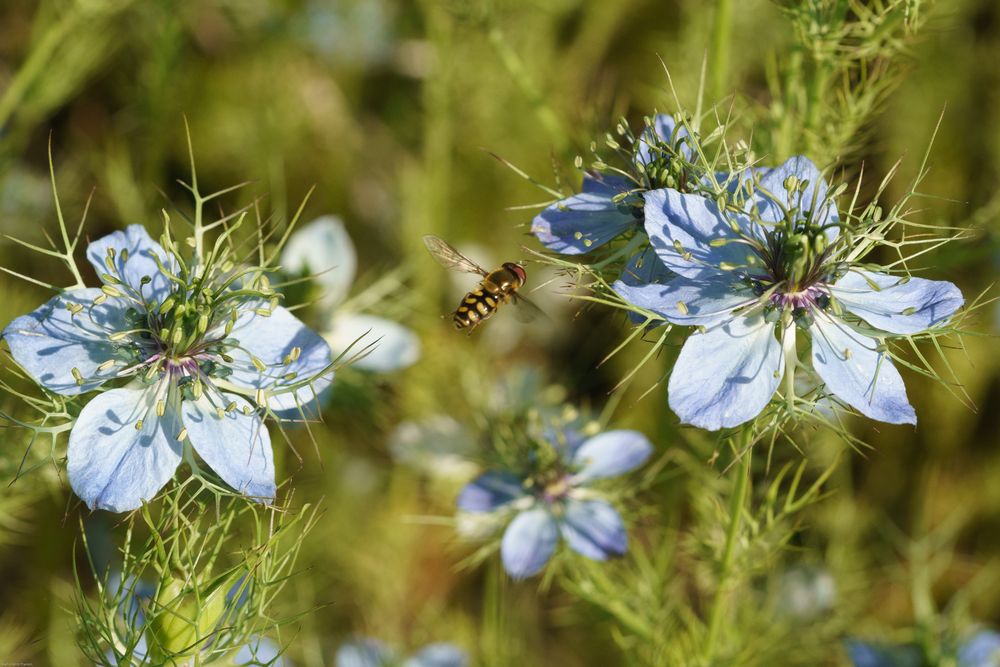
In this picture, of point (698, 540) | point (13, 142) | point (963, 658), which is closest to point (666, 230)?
point (698, 540)

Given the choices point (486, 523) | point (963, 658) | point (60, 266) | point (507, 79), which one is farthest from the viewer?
point (507, 79)


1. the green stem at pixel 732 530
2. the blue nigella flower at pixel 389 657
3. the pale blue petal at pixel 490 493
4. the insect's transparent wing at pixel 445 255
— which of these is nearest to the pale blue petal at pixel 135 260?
Answer: the insect's transparent wing at pixel 445 255

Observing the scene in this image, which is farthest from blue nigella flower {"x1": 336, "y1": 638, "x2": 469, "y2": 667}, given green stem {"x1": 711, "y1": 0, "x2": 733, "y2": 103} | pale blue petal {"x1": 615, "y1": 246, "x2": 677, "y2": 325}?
green stem {"x1": 711, "y1": 0, "x2": 733, "y2": 103}

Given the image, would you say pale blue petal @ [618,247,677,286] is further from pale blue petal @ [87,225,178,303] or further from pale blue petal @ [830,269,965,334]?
pale blue petal @ [87,225,178,303]

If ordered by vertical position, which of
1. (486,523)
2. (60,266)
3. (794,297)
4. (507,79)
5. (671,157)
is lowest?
(60,266)

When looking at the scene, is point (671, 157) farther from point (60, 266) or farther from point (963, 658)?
point (60, 266)

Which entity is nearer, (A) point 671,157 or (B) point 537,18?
(A) point 671,157
